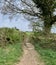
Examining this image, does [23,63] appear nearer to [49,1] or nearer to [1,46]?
[1,46]

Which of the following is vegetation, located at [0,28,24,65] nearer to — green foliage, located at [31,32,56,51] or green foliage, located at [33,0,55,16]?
green foliage, located at [31,32,56,51]

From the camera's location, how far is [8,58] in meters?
12.2

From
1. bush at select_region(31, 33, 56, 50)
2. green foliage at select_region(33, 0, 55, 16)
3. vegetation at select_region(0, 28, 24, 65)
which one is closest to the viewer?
vegetation at select_region(0, 28, 24, 65)

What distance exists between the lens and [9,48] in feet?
53.2

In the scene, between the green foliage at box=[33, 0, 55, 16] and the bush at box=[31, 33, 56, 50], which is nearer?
the bush at box=[31, 33, 56, 50]

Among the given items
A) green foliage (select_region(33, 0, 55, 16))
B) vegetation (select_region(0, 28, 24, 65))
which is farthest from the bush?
green foliage (select_region(33, 0, 55, 16))

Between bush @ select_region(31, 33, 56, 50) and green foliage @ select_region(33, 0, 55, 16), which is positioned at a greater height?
green foliage @ select_region(33, 0, 55, 16)

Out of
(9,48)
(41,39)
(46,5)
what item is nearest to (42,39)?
(41,39)

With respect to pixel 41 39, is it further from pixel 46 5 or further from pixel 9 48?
pixel 9 48

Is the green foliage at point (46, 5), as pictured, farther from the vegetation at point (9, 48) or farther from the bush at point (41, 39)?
the vegetation at point (9, 48)

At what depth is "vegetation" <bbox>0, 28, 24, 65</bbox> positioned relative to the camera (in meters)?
11.8

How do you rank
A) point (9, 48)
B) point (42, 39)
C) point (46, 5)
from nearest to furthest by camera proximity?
point (9, 48)
point (42, 39)
point (46, 5)

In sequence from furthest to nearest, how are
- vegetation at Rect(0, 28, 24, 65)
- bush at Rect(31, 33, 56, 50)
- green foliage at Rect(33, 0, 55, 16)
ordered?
green foliage at Rect(33, 0, 55, 16) → bush at Rect(31, 33, 56, 50) → vegetation at Rect(0, 28, 24, 65)

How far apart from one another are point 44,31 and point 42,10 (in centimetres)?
545
